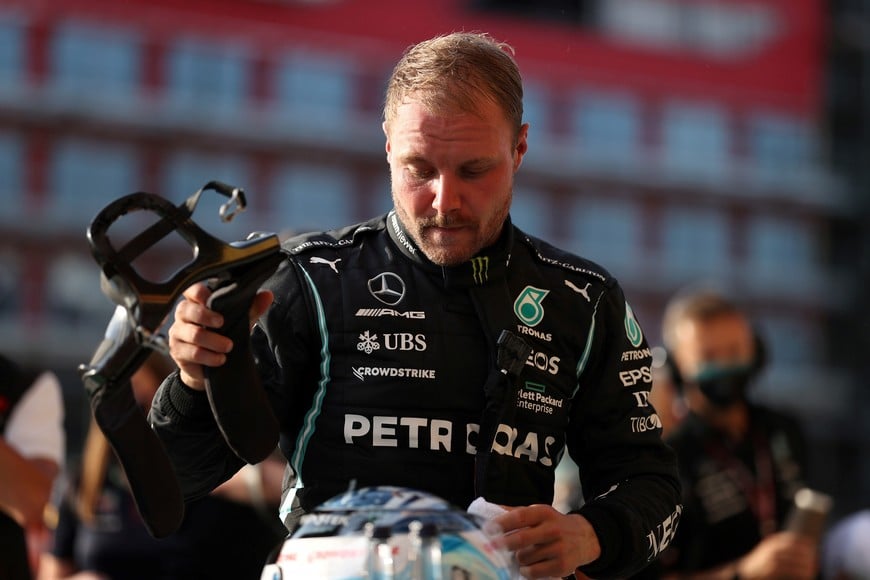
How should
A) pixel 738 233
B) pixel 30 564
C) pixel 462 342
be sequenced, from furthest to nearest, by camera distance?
pixel 738 233 < pixel 30 564 < pixel 462 342

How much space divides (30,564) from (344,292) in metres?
1.73

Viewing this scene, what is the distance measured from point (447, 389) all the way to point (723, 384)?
3009 mm

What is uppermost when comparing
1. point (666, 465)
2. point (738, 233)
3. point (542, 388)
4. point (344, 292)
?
point (344, 292)

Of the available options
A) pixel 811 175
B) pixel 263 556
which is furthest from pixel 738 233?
pixel 263 556

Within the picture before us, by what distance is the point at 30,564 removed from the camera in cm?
377

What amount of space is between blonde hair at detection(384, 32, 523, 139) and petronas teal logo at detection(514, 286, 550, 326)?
322 millimetres

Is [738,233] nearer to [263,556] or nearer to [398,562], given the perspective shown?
[263,556]

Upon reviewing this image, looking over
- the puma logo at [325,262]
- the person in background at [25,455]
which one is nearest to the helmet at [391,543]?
the puma logo at [325,262]

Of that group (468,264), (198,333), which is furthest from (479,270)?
(198,333)

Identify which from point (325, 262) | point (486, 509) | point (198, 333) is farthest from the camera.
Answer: point (325, 262)

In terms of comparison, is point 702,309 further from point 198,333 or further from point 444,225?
point 198,333

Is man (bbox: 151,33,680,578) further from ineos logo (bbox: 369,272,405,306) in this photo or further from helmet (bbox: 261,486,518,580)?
helmet (bbox: 261,486,518,580)

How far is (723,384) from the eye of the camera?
5.27 m

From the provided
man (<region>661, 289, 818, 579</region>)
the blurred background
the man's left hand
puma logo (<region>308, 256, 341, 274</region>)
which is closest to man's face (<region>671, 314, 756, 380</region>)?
man (<region>661, 289, 818, 579</region>)
